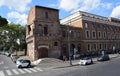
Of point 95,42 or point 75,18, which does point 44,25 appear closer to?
point 75,18

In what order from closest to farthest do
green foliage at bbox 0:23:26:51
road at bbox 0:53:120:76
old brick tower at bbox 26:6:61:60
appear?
road at bbox 0:53:120:76
old brick tower at bbox 26:6:61:60
green foliage at bbox 0:23:26:51

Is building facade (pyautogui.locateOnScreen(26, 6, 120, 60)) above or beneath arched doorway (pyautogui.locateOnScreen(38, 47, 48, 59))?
above

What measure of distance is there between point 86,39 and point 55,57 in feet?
49.6

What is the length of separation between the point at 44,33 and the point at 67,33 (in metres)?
8.58

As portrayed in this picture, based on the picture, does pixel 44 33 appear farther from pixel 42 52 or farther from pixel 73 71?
pixel 73 71

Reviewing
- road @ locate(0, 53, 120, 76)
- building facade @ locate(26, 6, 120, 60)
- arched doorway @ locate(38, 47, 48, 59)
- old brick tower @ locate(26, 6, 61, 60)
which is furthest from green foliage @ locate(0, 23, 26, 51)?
road @ locate(0, 53, 120, 76)

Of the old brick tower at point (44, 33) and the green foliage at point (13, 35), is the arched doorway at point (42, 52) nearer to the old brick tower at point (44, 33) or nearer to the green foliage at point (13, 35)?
the old brick tower at point (44, 33)

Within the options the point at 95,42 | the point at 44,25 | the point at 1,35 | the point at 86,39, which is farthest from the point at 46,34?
the point at 1,35

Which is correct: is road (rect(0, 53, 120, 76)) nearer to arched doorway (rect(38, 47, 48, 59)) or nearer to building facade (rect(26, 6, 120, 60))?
building facade (rect(26, 6, 120, 60))

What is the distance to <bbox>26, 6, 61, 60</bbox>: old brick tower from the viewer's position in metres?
45.2

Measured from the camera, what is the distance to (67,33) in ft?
174

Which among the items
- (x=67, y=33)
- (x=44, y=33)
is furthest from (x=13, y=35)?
(x=44, y=33)

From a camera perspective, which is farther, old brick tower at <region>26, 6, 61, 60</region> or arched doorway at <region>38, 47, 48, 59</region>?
arched doorway at <region>38, 47, 48, 59</region>

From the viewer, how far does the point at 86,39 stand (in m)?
58.4
